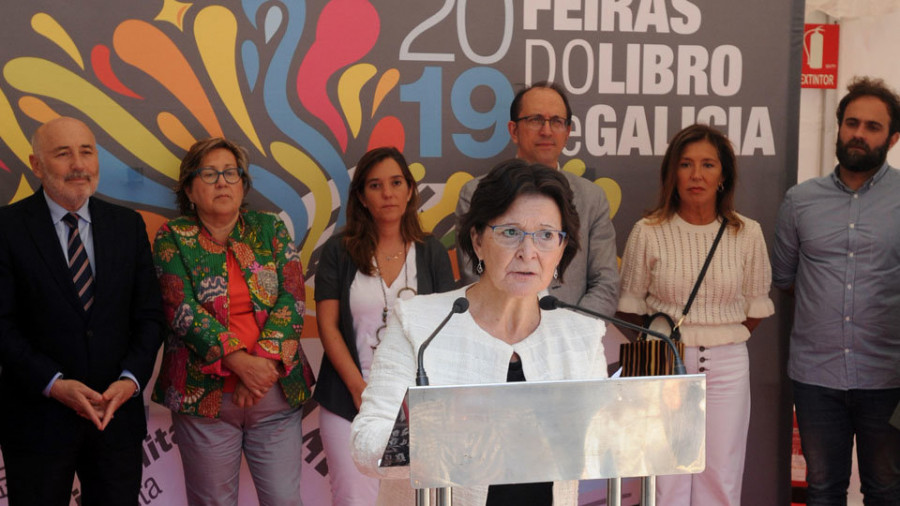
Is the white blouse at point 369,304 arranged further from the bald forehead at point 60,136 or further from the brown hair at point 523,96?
the bald forehead at point 60,136

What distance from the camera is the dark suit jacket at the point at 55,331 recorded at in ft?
9.80

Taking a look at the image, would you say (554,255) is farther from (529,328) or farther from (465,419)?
(465,419)

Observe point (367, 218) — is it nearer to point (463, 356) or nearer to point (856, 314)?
point (463, 356)

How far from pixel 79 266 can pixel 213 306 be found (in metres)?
0.49

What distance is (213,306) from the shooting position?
324 centimetres

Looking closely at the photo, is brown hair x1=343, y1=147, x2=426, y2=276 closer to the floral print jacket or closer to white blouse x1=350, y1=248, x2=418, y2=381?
white blouse x1=350, y1=248, x2=418, y2=381

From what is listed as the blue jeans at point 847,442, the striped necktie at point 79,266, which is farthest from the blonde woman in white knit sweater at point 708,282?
the striped necktie at point 79,266

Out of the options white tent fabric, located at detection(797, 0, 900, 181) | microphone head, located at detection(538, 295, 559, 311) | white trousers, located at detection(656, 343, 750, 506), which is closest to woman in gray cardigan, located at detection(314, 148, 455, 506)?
white trousers, located at detection(656, 343, 750, 506)

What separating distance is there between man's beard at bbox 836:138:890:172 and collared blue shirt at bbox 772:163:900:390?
0.25ft

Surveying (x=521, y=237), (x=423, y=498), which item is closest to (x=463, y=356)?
(x=521, y=237)

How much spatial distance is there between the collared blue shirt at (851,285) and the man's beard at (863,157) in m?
0.08

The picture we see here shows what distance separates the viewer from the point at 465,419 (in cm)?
142

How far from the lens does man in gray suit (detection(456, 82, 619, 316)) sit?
3568mm

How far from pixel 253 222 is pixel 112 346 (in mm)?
706
